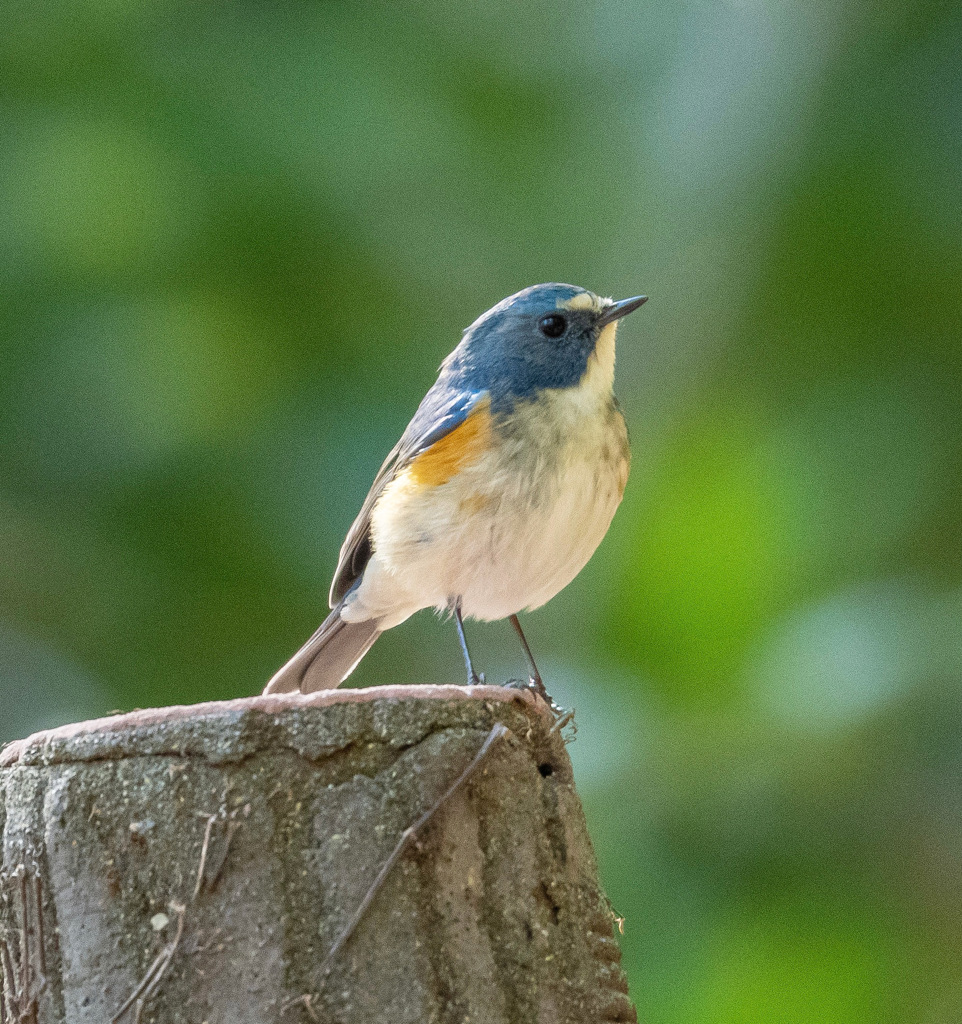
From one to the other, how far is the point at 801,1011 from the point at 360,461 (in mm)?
2528

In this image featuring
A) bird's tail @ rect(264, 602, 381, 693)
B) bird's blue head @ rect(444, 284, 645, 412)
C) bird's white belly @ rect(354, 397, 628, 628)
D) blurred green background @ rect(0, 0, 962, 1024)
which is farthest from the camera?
blurred green background @ rect(0, 0, 962, 1024)

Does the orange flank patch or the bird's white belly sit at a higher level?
→ the orange flank patch

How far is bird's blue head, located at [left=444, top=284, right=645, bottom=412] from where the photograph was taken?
2703 millimetres

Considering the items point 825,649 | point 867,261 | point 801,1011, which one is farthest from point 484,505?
point 867,261

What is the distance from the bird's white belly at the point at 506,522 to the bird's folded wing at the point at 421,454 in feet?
0.23

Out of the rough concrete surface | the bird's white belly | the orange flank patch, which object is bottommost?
the rough concrete surface

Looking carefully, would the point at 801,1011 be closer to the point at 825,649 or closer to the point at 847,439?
the point at 825,649

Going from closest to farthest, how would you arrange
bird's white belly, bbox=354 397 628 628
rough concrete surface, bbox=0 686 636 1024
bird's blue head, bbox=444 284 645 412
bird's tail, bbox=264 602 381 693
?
1. rough concrete surface, bbox=0 686 636 1024
2. bird's white belly, bbox=354 397 628 628
3. bird's blue head, bbox=444 284 645 412
4. bird's tail, bbox=264 602 381 693

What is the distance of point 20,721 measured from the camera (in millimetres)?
4617

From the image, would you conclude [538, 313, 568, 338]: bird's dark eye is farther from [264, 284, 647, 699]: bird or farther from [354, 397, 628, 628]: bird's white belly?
[354, 397, 628, 628]: bird's white belly

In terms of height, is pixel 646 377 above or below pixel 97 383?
below

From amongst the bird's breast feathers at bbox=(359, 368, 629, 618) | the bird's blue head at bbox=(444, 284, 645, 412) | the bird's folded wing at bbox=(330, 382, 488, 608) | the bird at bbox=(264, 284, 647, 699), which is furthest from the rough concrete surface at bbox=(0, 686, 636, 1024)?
the bird's blue head at bbox=(444, 284, 645, 412)

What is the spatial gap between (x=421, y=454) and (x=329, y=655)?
648 millimetres

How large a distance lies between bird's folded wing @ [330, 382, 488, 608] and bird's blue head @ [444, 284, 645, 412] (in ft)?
0.22
